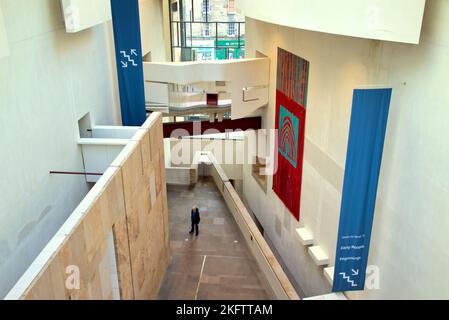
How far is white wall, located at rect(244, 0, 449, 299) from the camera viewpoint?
21.1 ft

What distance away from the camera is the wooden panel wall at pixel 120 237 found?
500 cm

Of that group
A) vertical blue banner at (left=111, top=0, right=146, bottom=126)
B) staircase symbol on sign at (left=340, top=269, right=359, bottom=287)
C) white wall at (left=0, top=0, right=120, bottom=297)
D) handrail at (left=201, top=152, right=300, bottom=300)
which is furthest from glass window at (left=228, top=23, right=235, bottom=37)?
staircase symbol on sign at (left=340, top=269, right=359, bottom=287)

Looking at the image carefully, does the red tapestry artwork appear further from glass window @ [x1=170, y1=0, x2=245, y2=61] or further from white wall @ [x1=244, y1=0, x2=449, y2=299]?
glass window @ [x1=170, y1=0, x2=245, y2=61]

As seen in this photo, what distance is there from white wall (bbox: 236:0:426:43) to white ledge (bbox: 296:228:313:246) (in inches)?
238

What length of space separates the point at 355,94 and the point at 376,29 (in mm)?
1173

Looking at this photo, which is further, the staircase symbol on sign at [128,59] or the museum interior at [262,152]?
the staircase symbol on sign at [128,59]

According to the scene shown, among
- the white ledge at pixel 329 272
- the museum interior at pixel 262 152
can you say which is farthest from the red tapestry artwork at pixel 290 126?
the white ledge at pixel 329 272

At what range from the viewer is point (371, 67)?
813 cm

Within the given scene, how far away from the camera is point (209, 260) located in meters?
12.5

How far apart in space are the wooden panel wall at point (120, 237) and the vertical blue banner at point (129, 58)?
1856 mm

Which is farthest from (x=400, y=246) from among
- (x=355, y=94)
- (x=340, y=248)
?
(x=355, y=94)

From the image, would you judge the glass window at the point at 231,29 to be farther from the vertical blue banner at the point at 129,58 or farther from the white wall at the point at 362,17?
the white wall at the point at 362,17

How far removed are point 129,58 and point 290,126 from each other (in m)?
5.18

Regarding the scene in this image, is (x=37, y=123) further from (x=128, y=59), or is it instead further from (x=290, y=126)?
(x=290, y=126)
